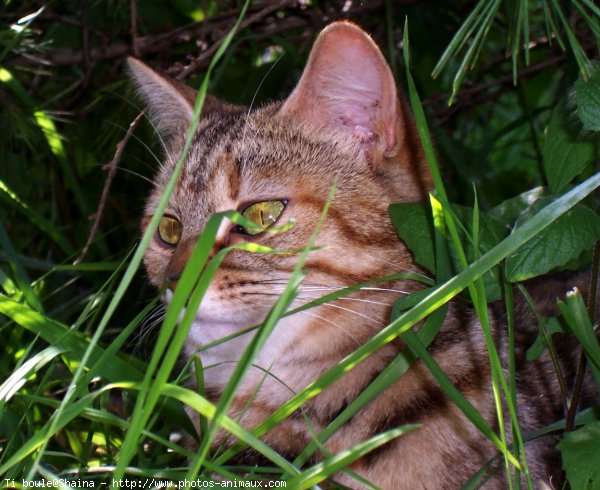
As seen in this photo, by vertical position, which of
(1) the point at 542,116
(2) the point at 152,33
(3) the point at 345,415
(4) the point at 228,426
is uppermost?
(2) the point at 152,33

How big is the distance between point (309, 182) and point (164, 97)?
0.59 metres

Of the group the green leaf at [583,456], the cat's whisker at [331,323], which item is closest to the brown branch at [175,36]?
the cat's whisker at [331,323]

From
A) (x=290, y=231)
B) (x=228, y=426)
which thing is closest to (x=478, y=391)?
(x=290, y=231)

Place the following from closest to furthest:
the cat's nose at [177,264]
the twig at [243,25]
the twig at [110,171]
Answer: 1. the cat's nose at [177,264]
2. the twig at [110,171]
3. the twig at [243,25]

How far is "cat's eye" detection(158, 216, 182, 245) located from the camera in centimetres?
195

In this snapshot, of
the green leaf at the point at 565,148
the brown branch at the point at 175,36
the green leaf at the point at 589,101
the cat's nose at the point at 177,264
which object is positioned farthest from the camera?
the brown branch at the point at 175,36

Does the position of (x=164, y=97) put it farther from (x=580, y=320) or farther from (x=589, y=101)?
(x=580, y=320)

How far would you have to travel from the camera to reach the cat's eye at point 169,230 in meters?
1.95

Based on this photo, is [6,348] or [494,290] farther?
[6,348]

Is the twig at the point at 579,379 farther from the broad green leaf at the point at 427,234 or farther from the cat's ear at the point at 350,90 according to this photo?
the cat's ear at the point at 350,90

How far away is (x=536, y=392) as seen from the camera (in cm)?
177

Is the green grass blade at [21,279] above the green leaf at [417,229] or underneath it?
underneath

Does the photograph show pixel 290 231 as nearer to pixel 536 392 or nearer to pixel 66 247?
pixel 536 392

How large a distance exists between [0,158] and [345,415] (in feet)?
5.19
